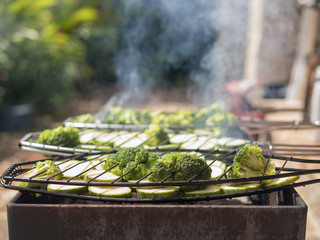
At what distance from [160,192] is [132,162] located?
0.32 m

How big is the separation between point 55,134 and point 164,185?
1571 millimetres

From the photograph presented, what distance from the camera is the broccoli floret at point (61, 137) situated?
3.08 m

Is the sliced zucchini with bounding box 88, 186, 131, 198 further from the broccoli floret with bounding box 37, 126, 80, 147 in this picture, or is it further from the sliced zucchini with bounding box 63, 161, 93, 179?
the broccoli floret with bounding box 37, 126, 80, 147

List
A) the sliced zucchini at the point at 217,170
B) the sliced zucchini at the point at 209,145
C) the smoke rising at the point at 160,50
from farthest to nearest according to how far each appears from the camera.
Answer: the smoke rising at the point at 160,50
the sliced zucchini at the point at 209,145
the sliced zucchini at the point at 217,170

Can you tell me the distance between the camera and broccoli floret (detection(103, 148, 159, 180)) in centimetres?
216

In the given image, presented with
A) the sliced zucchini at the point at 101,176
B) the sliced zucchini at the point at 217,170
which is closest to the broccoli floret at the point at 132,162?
the sliced zucchini at the point at 101,176

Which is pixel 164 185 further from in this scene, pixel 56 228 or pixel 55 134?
pixel 55 134

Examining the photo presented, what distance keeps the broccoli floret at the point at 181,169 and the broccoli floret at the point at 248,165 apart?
179 millimetres

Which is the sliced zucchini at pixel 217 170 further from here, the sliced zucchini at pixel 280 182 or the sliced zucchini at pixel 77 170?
the sliced zucchini at pixel 77 170

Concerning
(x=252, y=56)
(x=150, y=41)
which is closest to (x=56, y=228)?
(x=252, y=56)

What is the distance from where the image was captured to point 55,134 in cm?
311

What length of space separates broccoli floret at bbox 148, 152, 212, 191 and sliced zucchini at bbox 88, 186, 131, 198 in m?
0.17

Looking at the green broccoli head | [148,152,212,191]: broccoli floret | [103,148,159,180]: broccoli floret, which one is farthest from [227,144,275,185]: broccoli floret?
the green broccoli head

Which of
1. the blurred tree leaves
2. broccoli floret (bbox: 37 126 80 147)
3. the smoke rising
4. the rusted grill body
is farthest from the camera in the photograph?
the smoke rising
